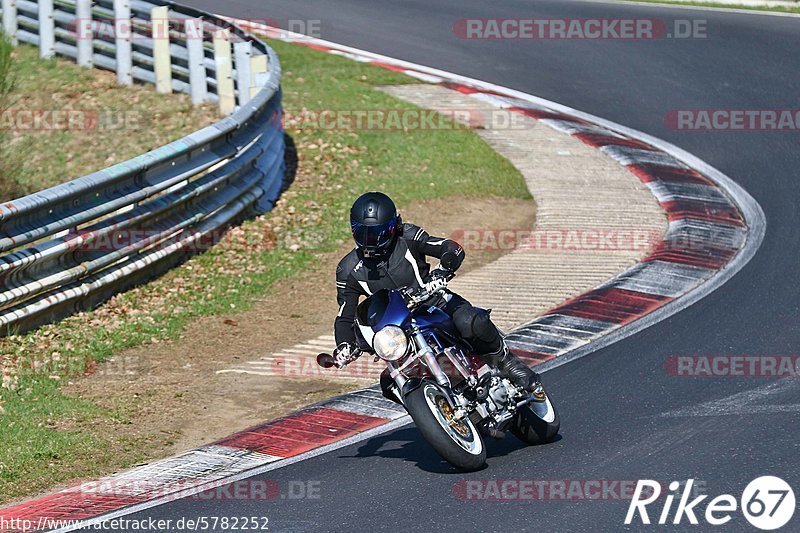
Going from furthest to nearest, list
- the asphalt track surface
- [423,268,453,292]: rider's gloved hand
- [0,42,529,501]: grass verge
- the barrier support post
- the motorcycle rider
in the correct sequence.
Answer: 1. the barrier support post
2. [0,42,529,501]: grass verge
3. the motorcycle rider
4. [423,268,453,292]: rider's gloved hand
5. the asphalt track surface

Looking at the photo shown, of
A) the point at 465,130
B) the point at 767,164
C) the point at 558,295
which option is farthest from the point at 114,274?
the point at 767,164

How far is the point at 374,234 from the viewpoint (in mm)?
6902

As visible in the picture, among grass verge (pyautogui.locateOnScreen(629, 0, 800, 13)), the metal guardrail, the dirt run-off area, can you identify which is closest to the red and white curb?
the dirt run-off area

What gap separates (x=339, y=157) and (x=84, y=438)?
749 centimetres

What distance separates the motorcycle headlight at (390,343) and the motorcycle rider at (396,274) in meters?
0.34

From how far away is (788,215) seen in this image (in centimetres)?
1268

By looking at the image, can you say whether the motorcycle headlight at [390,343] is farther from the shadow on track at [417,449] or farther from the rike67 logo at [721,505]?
the rike67 logo at [721,505]

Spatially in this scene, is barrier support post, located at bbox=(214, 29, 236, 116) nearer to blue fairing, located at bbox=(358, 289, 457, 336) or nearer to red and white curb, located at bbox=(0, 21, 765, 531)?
red and white curb, located at bbox=(0, 21, 765, 531)

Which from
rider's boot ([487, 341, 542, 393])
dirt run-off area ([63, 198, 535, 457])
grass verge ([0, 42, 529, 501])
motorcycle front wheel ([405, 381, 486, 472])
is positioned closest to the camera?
motorcycle front wheel ([405, 381, 486, 472])

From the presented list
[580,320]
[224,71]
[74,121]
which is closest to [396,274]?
[580,320]

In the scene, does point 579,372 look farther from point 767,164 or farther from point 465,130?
point 465,130

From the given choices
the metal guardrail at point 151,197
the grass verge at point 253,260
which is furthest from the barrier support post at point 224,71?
the grass verge at point 253,260

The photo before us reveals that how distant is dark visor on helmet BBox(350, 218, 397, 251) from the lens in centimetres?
689

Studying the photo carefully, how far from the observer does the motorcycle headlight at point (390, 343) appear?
6.59m
